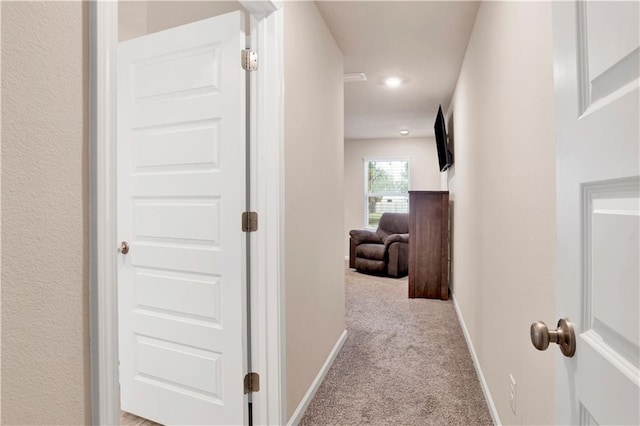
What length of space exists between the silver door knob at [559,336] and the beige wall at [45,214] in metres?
0.84

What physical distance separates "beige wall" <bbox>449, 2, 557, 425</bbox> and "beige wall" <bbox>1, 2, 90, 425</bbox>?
117cm

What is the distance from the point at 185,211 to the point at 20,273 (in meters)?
1.18

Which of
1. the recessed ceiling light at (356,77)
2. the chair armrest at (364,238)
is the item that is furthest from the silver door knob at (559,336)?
the chair armrest at (364,238)

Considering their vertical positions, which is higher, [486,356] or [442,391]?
[486,356]

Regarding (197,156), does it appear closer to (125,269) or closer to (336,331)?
(125,269)

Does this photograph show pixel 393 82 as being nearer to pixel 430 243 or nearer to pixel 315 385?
pixel 430 243

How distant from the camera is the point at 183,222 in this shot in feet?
5.77

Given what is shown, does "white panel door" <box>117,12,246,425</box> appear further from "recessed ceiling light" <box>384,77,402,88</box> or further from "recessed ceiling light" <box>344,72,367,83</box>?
"recessed ceiling light" <box>384,77,402,88</box>

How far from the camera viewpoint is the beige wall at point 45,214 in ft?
1.90

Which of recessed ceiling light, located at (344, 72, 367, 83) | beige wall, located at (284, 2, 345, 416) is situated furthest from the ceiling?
beige wall, located at (284, 2, 345, 416)

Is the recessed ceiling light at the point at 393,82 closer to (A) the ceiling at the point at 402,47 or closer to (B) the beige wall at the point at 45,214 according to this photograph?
(A) the ceiling at the point at 402,47

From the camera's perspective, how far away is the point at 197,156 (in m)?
1.72

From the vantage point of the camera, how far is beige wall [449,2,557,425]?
1.13m

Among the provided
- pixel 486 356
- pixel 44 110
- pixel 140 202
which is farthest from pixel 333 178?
pixel 44 110
